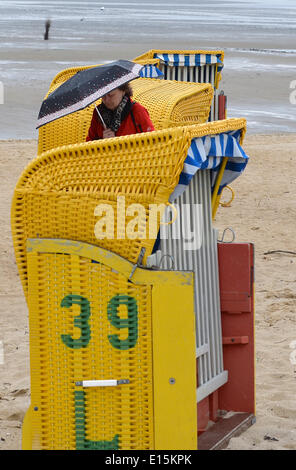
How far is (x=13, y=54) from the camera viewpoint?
1323 inches

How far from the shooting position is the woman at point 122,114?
5133 millimetres

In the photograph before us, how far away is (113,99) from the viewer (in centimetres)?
512

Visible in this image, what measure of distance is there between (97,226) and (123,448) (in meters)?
1.00

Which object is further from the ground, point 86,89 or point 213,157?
point 86,89

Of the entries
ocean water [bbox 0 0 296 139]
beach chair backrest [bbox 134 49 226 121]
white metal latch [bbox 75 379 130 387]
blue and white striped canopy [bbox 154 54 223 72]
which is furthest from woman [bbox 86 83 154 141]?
ocean water [bbox 0 0 296 139]

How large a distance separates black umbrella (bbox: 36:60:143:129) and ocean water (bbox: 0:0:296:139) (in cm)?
1131

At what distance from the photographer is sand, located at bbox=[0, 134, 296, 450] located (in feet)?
15.5

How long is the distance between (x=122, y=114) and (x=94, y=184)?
149 centimetres

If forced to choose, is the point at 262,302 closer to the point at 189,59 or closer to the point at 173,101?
the point at 173,101

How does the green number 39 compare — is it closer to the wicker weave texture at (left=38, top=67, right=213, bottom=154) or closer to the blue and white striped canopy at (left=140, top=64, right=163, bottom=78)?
the wicker weave texture at (left=38, top=67, right=213, bottom=154)

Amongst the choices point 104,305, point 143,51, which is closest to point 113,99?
point 104,305
